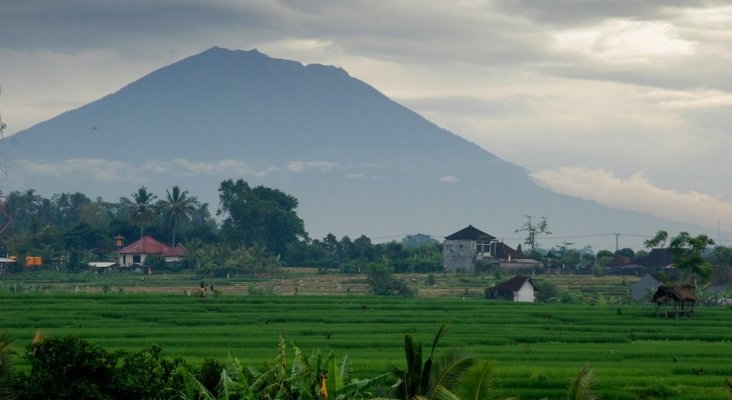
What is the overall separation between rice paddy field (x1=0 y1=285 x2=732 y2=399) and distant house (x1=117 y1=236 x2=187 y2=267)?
59959 mm

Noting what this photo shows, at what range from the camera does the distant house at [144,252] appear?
453ft

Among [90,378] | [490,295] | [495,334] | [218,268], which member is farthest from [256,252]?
[90,378]

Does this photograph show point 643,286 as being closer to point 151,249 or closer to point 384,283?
point 384,283

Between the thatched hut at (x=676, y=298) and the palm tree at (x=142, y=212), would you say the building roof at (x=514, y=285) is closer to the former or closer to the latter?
the thatched hut at (x=676, y=298)

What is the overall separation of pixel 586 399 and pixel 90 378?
1244 cm

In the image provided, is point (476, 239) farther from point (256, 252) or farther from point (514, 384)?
point (514, 384)

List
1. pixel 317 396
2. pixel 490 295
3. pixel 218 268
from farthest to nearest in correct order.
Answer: pixel 218 268
pixel 490 295
pixel 317 396

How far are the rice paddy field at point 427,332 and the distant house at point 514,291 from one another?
11687 millimetres

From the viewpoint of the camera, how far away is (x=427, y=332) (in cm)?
5700

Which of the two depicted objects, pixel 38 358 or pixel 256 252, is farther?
pixel 256 252

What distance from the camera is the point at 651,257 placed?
130m

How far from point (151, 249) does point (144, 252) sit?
4.30 ft

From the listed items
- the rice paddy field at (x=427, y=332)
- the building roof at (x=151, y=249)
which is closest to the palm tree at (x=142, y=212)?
the building roof at (x=151, y=249)

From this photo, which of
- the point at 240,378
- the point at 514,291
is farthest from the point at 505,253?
the point at 240,378
